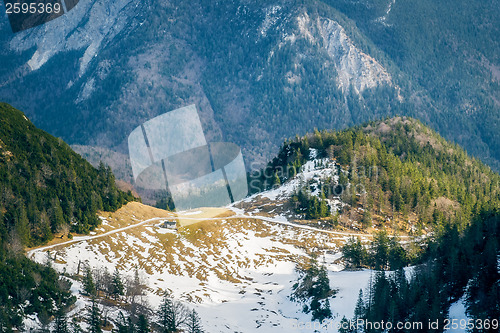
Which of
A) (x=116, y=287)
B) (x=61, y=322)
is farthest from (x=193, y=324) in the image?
(x=61, y=322)

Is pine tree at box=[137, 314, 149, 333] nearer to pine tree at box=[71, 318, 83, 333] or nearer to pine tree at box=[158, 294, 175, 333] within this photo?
pine tree at box=[158, 294, 175, 333]

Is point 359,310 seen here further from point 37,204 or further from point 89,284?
point 37,204

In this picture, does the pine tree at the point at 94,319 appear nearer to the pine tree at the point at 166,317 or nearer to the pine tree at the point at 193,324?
the pine tree at the point at 166,317

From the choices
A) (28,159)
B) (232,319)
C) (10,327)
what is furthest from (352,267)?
(28,159)

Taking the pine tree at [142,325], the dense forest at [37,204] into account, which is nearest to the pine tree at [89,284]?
the dense forest at [37,204]

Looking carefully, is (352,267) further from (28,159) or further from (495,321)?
(28,159)
